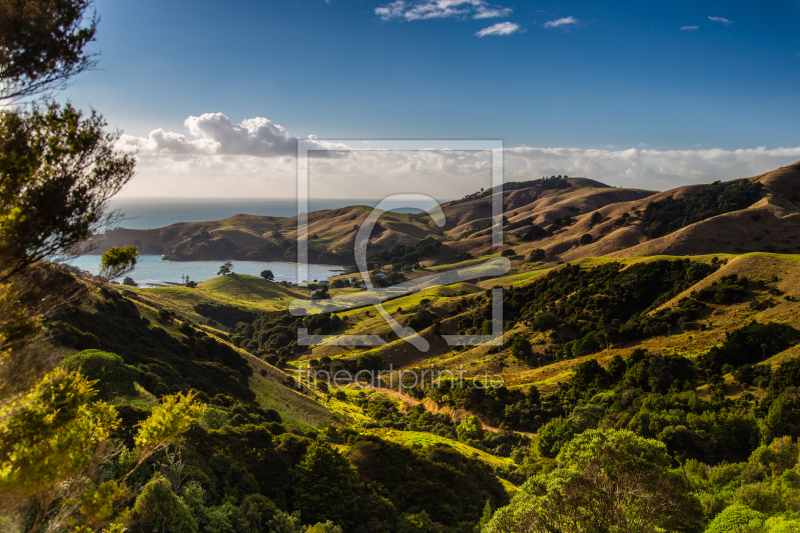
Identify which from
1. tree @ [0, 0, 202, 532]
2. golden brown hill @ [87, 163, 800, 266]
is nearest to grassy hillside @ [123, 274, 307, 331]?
golden brown hill @ [87, 163, 800, 266]

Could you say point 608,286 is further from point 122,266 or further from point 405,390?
point 122,266

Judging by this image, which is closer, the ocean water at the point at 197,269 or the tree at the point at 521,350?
the tree at the point at 521,350

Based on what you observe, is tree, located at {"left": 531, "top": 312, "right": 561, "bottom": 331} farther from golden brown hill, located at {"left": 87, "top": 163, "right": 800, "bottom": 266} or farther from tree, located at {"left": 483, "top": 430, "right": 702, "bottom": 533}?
golden brown hill, located at {"left": 87, "top": 163, "right": 800, "bottom": 266}

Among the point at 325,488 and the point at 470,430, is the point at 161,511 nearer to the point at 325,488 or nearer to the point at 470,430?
the point at 325,488

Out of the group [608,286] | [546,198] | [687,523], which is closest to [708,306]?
[608,286]

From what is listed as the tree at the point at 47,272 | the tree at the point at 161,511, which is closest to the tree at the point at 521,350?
the tree at the point at 161,511

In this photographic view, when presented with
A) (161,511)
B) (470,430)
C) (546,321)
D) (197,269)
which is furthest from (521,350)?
(197,269)

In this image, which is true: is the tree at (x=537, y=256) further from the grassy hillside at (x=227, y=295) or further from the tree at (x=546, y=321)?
the grassy hillside at (x=227, y=295)
